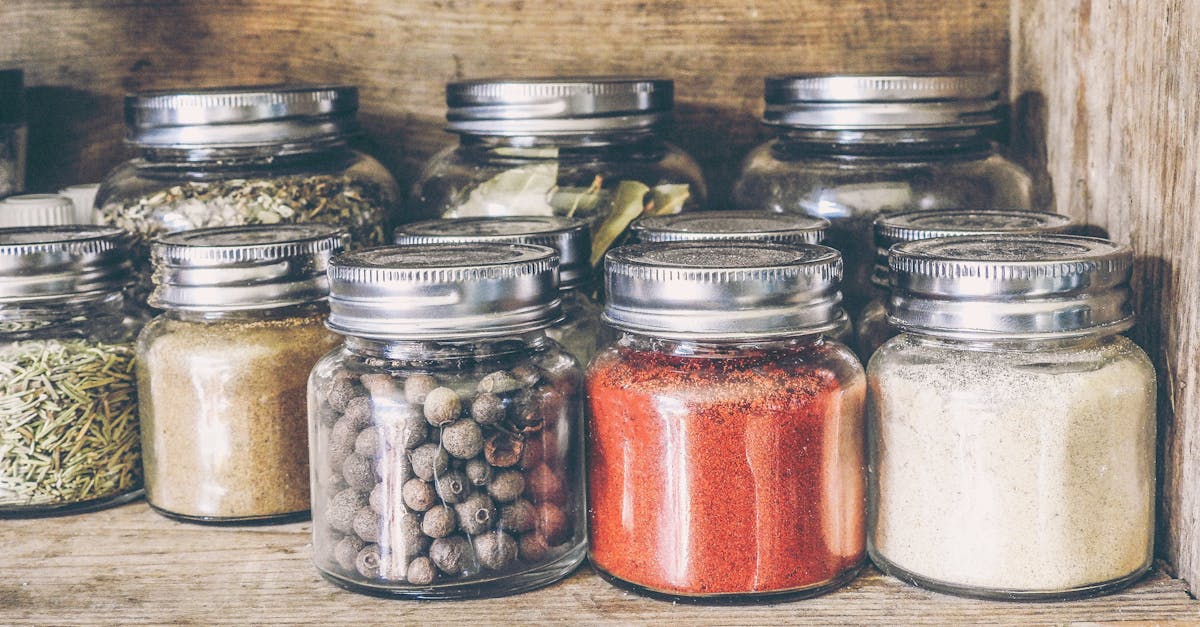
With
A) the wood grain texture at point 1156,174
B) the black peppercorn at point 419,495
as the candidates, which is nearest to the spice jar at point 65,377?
the black peppercorn at point 419,495

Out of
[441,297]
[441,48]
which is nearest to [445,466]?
[441,297]

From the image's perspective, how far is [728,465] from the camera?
890 millimetres

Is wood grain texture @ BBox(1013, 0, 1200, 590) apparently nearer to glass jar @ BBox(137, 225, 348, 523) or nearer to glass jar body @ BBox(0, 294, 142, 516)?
glass jar @ BBox(137, 225, 348, 523)

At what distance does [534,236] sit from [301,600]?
33 centimetres

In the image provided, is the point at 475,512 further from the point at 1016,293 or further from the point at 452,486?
the point at 1016,293

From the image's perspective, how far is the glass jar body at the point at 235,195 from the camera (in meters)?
1.21

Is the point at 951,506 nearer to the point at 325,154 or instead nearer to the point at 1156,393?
the point at 1156,393

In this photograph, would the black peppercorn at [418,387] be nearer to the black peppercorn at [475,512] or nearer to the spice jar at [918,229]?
the black peppercorn at [475,512]

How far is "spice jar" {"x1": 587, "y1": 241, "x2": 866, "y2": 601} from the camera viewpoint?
0.89 metres

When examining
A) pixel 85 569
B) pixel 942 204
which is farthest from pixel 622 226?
pixel 85 569

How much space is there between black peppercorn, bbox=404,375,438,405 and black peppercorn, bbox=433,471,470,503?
0.05 m

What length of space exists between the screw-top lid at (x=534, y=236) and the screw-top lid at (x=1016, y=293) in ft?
0.89

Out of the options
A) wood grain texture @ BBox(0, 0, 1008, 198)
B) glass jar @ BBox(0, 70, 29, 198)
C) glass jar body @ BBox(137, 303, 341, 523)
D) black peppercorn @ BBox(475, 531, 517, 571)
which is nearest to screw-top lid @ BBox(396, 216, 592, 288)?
glass jar body @ BBox(137, 303, 341, 523)

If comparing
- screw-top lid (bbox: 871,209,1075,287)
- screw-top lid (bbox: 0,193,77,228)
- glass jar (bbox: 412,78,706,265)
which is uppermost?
glass jar (bbox: 412,78,706,265)
